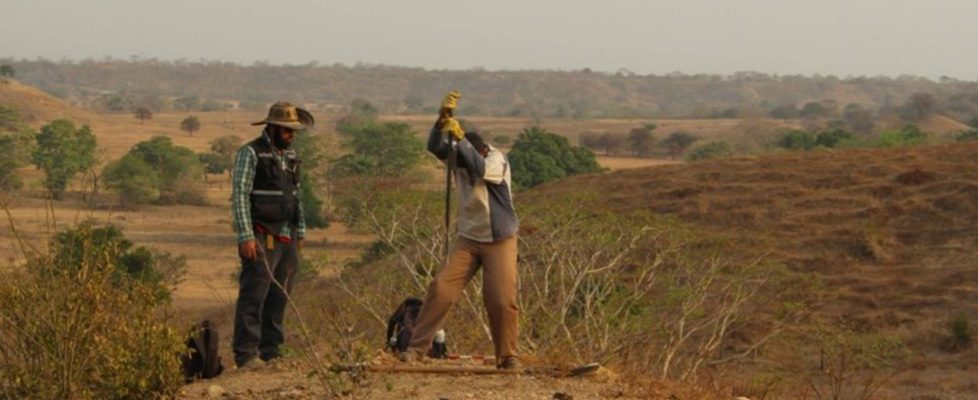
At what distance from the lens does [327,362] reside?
6469 millimetres

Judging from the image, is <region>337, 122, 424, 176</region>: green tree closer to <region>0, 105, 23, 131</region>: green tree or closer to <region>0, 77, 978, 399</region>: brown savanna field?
<region>0, 77, 978, 399</region>: brown savanna field

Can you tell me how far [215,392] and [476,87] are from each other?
18224cm

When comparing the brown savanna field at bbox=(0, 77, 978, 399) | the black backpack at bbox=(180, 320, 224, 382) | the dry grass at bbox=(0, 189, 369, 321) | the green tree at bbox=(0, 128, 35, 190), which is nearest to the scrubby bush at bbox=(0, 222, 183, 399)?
the black backpack at bbox=(180, 320, 224, 382)

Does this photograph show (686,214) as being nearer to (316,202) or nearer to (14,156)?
(316,202)

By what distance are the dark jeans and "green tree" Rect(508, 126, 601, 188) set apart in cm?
3412

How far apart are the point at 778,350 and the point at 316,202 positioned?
24282 millimetres

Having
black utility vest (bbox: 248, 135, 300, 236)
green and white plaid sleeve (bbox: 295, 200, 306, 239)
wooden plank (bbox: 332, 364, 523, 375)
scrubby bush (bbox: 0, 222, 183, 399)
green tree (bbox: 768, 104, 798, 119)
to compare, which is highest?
black utility vest (bbox: 248, 135, 300, 236)

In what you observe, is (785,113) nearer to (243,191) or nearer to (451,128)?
(243,191)

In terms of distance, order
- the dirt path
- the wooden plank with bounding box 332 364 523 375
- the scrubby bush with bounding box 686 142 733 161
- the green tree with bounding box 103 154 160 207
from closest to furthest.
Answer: the dirt path → the wooden plank with bounding box 332 364 523 375 → the green tree with bounding box 103 154 160 207 → the scrubby bush with bounding box 686 142 733 161

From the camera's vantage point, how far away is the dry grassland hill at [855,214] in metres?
24.1

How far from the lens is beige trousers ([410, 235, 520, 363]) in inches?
264

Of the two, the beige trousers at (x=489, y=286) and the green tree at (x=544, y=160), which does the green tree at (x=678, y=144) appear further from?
the beige trousers at (x=489, y=286)

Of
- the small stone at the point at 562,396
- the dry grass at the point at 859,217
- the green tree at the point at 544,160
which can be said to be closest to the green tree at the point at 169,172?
the green tree at the point at 544,160

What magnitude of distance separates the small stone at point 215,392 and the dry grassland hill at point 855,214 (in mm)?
17494
